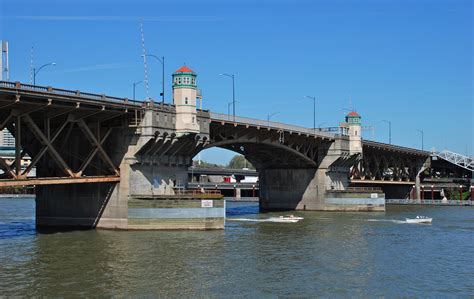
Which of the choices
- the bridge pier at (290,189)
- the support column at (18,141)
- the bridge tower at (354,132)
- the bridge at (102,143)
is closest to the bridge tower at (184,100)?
the bridge at (102,143)

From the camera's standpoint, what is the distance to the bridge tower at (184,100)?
73.8 metres

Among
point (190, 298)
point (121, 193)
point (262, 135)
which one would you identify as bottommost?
point (190, 298)

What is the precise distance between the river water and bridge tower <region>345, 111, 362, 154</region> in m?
41.9

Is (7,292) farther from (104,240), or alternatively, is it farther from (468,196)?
(468,196)

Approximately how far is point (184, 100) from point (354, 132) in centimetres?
5311

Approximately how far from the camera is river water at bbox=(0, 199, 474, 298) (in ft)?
130

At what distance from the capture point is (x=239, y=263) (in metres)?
50.0

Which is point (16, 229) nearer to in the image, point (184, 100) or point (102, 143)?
point (102, 143)

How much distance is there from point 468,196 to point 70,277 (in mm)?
142933

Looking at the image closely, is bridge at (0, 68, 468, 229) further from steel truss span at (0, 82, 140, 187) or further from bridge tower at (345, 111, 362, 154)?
bridge tower at (345, 111, 362, 154)

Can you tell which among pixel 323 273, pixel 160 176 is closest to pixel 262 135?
pixel 160 176

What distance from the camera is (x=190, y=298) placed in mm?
37125

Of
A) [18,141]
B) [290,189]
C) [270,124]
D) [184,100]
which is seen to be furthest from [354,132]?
[18,141]

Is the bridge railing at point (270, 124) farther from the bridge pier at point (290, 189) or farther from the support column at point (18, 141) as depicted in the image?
the support column at point (18, 141)
